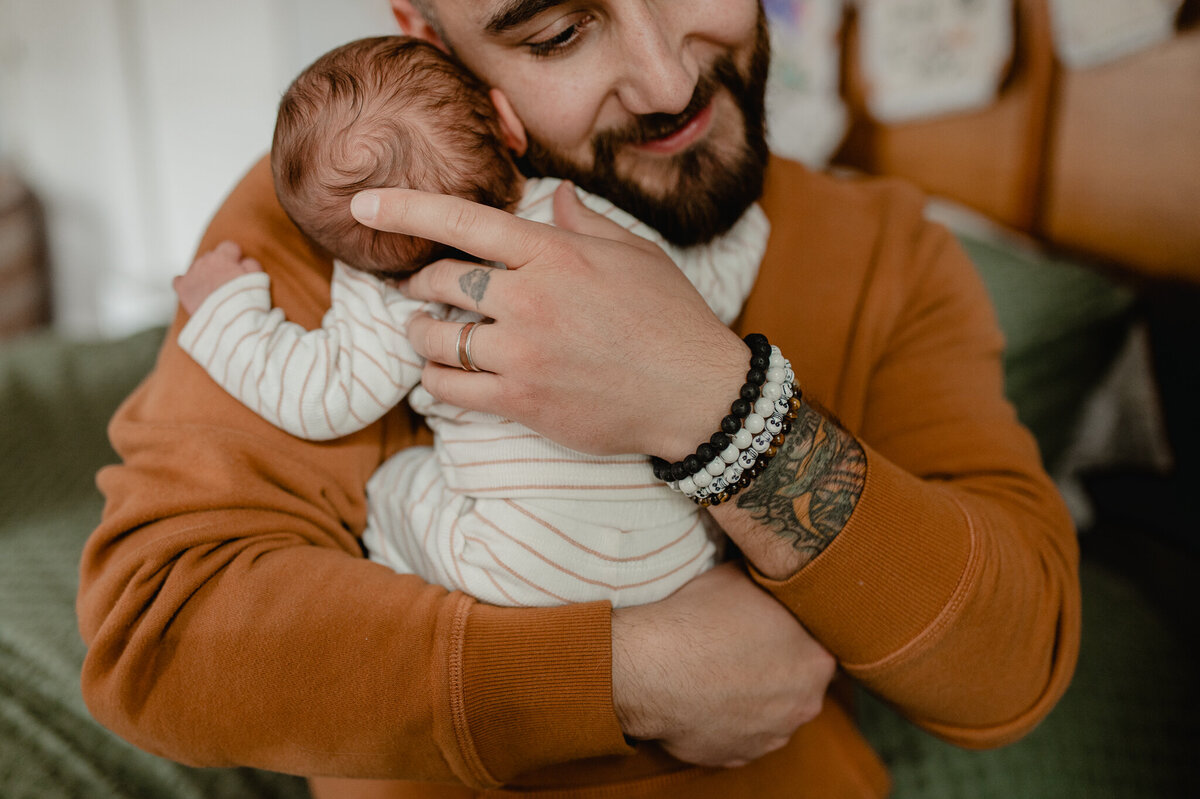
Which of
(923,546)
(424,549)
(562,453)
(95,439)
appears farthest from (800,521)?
(95,439)

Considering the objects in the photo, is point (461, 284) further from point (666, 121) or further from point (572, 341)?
point (666, 121)

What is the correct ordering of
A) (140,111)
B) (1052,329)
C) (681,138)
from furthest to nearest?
(140,111), (1052,329), (681,138)

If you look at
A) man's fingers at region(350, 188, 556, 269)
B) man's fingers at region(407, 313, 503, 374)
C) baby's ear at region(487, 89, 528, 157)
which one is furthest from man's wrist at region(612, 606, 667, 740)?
baby's ear at region(487, 89, 528, 157)

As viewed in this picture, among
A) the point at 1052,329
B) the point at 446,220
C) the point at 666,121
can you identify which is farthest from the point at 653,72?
the point at 1052,329

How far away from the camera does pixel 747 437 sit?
0.75m

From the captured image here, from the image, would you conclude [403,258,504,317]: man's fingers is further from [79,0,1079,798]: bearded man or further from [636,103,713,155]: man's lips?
[636,103,713,155]: man's lips

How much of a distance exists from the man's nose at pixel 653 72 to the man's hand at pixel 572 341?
24cm

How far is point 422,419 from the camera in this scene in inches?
40.5

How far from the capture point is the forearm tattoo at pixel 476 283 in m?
0.77

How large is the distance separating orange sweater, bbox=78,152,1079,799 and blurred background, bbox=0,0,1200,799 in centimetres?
32

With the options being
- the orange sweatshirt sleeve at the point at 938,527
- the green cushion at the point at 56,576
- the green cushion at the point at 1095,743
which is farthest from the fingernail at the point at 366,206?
the green cushion at the point at 1095,743

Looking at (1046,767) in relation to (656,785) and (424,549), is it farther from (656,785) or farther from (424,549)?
(424,549)

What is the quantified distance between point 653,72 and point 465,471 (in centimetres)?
52

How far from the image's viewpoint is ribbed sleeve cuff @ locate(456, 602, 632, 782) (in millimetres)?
737
